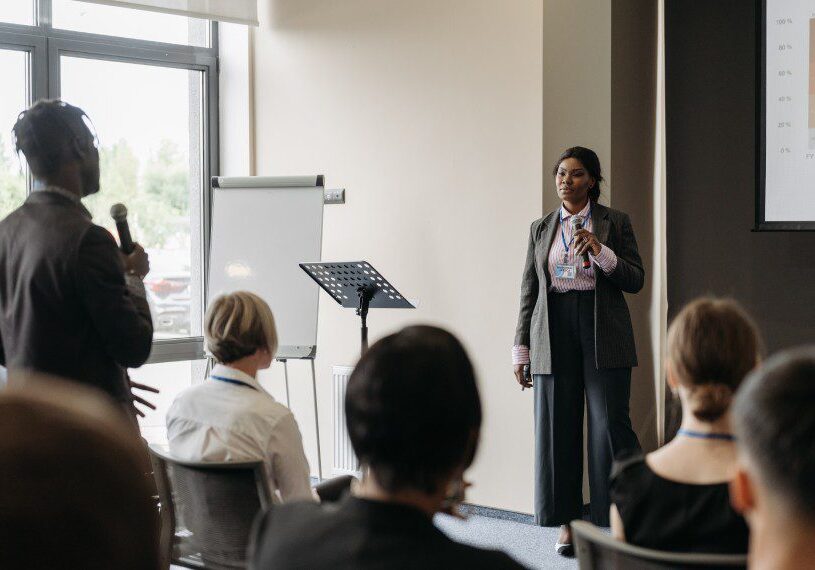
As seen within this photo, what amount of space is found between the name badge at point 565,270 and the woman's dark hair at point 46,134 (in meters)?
2.26

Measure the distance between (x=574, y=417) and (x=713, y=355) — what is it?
2298 mm

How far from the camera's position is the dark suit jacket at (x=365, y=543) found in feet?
3.81

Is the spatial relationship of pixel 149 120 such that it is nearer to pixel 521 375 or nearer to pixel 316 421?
pixel 316 421

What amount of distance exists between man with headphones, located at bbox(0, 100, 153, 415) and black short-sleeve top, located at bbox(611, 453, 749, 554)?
117cm

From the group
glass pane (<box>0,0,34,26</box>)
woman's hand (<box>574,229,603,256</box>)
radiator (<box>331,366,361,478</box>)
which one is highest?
glass pane (<box>0,0,34,26</box>)

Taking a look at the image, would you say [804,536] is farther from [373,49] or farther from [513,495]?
[373,49]

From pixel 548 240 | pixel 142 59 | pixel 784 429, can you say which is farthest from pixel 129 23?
pixel 784 429

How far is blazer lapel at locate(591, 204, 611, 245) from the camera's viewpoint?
408 cm

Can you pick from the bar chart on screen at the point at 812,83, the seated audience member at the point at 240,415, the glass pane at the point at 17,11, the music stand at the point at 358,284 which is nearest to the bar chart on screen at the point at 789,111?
the bar chart on screen at the point at 812,83

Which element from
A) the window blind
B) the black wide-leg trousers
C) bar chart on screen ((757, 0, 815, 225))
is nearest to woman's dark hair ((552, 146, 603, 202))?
the black wide-leg trousers

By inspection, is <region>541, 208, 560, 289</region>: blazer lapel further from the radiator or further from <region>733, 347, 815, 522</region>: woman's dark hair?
<region>733, 347, 815, 522</region>: woman's dark hair

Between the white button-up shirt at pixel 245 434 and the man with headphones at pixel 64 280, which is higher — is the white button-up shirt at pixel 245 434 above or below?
below

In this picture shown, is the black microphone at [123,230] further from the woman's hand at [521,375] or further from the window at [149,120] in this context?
the window at [149,120]

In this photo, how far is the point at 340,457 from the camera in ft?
18.1
